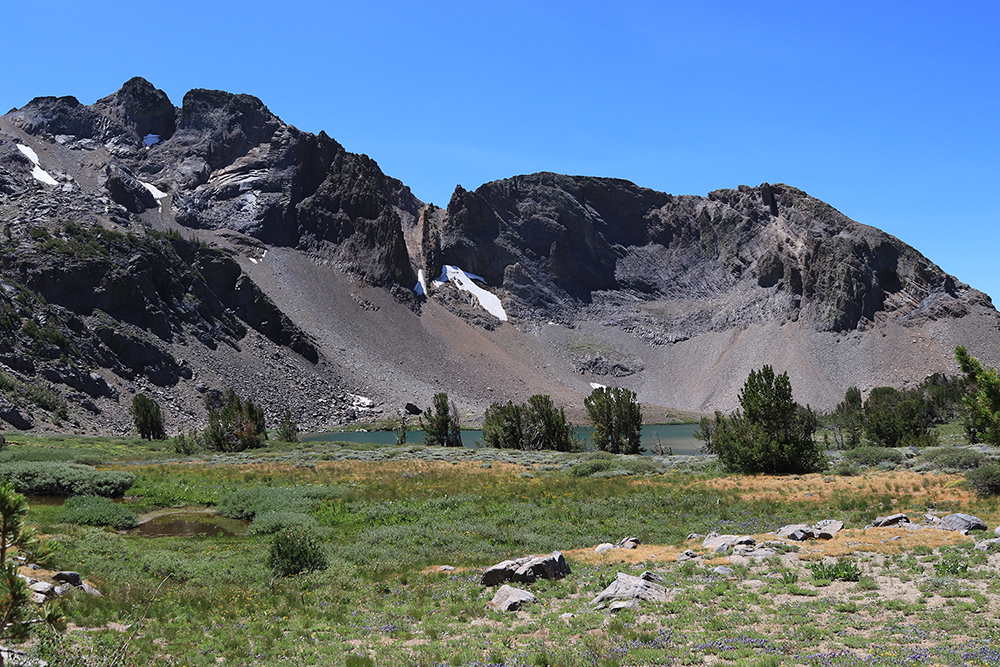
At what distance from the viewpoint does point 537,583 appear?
14.9 metres

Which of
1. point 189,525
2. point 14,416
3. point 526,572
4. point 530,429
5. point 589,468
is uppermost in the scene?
point 526,572

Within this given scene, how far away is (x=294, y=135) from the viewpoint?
180m

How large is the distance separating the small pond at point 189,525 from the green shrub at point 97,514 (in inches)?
20.3

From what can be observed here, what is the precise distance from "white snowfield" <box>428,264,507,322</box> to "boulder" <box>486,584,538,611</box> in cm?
16898

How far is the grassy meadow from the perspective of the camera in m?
10.4

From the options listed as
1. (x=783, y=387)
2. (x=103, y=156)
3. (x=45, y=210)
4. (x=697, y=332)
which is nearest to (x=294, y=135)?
(x=103, y=156)

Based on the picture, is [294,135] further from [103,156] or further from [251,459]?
[251,459]

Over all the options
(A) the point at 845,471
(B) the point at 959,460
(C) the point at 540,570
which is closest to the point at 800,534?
(C) the point at 540,570

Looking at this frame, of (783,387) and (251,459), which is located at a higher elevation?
(783,387)

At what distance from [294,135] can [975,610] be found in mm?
191156

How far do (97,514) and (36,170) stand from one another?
497 ft

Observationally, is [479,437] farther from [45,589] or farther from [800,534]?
[45,589]

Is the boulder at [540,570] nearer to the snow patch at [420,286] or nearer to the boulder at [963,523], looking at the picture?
the boulder at [963,523]

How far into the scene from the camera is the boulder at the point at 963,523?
707 inches
